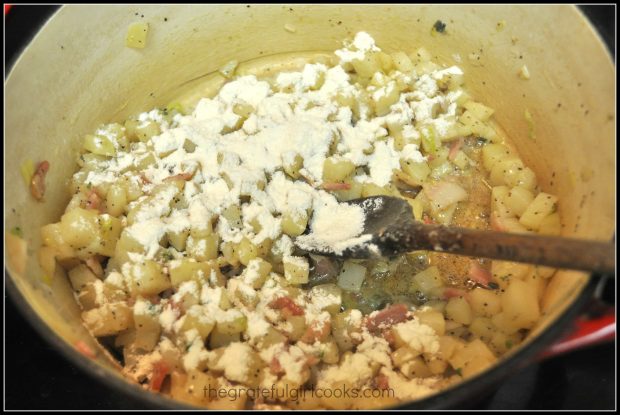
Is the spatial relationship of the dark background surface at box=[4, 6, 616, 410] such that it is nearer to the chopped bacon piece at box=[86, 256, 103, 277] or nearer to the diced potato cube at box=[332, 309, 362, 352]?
the chopped bacon piece at box=[86, 256, 103, 277]

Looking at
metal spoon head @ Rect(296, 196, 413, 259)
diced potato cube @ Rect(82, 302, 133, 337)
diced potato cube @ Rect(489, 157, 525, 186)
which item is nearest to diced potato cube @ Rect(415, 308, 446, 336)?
metal spoon head @ Rect(296, 196, 413, 259)

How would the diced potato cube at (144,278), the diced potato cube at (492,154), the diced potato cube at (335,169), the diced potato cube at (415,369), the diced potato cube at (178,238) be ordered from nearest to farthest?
the diced potato cube at (415,369)
the diced potato cube at (144,278)
the diced potato cube at (178,238)
the diced potato cube at (335,169)
the diced potato cube at (492,154)

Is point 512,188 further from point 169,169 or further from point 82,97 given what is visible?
point 82,97

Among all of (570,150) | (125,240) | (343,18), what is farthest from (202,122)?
(570,150)

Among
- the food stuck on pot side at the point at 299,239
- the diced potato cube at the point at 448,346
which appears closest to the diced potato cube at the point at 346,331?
the food stuck on pot side at the point at 299,239

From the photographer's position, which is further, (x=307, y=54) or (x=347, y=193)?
(x=307, y=54)

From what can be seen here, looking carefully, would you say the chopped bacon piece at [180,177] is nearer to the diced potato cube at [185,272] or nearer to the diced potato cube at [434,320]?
the diced potato cube at [185,272]
